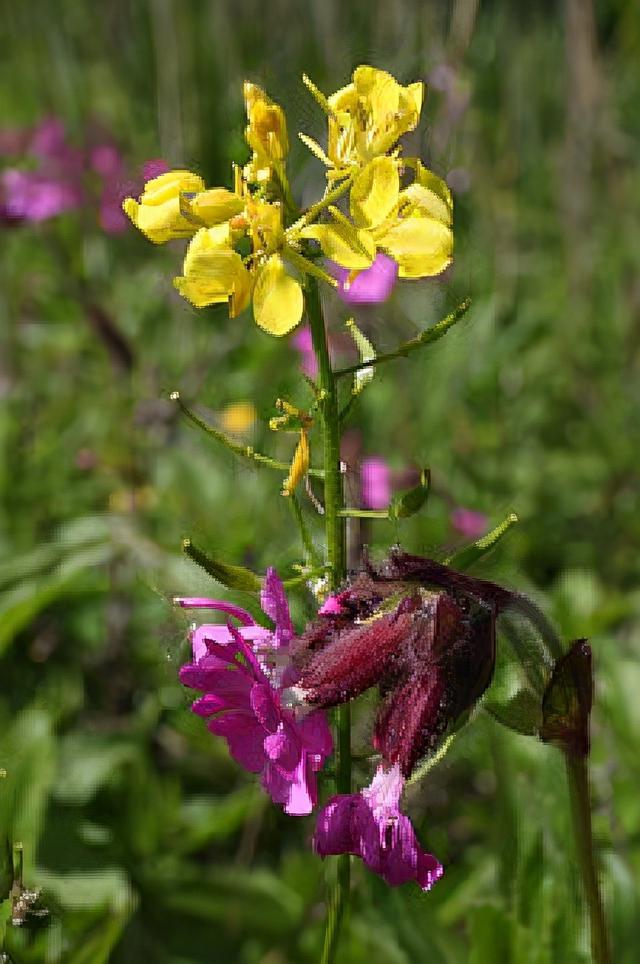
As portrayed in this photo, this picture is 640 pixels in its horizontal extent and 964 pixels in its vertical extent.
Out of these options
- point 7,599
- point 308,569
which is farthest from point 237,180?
point 7,599

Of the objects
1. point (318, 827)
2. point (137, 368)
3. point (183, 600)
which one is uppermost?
point (137, 368)

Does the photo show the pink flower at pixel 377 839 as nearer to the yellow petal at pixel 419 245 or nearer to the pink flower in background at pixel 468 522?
the yellow petal at pixel 419 245

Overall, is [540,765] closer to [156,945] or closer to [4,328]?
[156,945]

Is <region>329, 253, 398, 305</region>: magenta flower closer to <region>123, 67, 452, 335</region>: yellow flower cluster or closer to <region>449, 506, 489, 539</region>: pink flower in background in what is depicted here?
<region>449, 506, 489, 539</region>: pink flower in background

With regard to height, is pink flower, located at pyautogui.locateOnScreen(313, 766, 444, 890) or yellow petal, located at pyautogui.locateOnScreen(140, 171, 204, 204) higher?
yellow petal, located at pyautogui.locateOnScreen(140, 171, 204, 204)

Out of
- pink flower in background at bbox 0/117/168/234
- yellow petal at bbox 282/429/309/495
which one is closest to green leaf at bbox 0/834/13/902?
yellow petal at bbox 282/429/309/495

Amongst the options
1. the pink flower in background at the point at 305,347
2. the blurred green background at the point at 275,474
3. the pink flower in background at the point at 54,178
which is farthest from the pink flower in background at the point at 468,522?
the pink flower in background at the point at 54,178

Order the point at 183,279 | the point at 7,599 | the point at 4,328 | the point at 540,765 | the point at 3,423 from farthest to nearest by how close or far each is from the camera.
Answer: the point at 4,328 → the point at 3,423 → the point at 7,599 → the point at 540,765 → the point at 183,279
